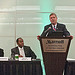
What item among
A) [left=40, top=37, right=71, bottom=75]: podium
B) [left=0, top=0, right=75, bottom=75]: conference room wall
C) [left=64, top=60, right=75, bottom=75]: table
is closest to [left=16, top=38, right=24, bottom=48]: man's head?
[left=0, top=0, right=75, bottom=75]: conference room wall

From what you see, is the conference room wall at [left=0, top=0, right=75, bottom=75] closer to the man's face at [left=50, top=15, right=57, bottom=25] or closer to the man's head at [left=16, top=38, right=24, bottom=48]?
the man's head at [left=16, top=38, right=24, bottom=48]

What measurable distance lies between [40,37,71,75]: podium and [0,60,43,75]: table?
53 centimetres

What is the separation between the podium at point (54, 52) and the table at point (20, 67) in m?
0.53

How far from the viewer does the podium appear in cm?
350

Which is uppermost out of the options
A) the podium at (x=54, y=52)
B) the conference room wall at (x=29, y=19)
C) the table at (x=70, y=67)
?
the conference room wall at (x=29, y=19)

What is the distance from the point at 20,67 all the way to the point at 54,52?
0.90 meters

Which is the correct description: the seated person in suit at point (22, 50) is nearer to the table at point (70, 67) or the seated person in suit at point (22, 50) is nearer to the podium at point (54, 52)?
the table at point (70, 67)

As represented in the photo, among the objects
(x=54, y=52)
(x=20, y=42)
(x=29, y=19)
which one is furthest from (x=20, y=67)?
(x=29, y=19)

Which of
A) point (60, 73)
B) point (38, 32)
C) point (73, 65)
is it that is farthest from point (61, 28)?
point (38, 32)

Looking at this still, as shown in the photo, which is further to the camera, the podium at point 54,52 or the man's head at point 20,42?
the man's head at point 20,42

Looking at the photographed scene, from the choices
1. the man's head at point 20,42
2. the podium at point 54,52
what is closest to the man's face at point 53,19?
the podium at point 54,52

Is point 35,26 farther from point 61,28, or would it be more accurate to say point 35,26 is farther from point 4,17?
point 61,28

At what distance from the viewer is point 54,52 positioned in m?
3.54

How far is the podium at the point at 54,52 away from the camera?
11.5 feet
